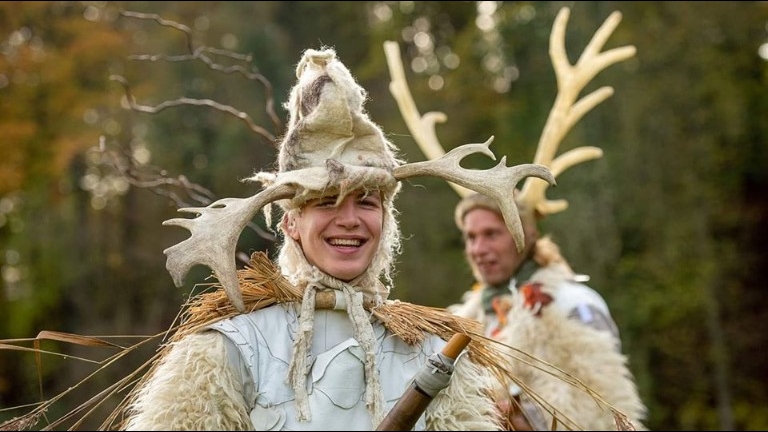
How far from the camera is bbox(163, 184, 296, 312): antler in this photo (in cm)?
252

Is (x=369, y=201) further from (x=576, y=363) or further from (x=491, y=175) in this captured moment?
(x=576, y=363)

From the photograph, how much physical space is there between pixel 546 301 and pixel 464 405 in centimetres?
199

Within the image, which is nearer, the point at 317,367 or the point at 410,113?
the point at 317,367

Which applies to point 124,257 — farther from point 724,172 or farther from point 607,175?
point 724,172

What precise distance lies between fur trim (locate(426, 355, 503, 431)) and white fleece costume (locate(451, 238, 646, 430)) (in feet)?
4.72

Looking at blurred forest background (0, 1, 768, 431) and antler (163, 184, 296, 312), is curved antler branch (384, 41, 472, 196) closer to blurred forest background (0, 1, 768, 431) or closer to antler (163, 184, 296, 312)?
antler (163, 184, 296, 312)

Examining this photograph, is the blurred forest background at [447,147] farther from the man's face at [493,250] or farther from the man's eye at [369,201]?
the man's eye at [369,201]

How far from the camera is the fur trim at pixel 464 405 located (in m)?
2.64

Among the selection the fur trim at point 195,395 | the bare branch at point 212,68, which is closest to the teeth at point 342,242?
the fur trim at point 195,395

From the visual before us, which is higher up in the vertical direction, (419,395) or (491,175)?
(491,175)

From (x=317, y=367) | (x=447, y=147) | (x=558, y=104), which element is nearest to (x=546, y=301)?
(x=558, y=104)

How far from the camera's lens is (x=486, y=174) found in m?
2.76

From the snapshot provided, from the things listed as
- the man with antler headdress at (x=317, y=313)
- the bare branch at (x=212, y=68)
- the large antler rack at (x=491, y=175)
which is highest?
the bare branch at (x=212, y=68)

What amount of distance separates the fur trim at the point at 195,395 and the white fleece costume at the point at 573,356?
6.37 feet
